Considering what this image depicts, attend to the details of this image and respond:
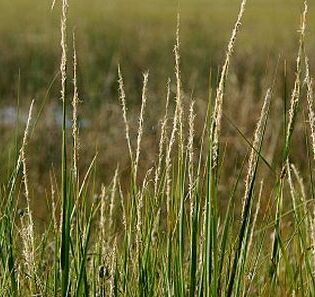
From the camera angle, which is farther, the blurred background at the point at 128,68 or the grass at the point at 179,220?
the blurred background at the point at 128,68

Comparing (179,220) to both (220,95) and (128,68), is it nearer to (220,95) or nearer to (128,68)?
(220,95)

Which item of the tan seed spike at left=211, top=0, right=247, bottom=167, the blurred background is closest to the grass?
the tan seed spike at left=211, top=0, right=247, bottom=167

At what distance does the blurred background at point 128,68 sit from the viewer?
24.1ft

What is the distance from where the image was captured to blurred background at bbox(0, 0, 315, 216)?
736cm

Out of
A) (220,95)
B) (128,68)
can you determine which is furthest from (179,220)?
(128,68)

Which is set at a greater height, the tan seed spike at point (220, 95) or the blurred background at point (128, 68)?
the tan seed spike at point (220, 95)

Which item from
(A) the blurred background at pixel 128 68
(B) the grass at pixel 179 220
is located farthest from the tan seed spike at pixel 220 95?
(A) the blurred background at pixel 128 68

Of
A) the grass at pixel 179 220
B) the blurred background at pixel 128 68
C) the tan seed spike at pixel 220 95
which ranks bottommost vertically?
the blurred background at pixel 128 68

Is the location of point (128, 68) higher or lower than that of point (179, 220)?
lower

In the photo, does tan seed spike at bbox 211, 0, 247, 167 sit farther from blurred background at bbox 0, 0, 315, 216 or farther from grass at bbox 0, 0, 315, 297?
blurred background at bbox 0, 0, 315, 216

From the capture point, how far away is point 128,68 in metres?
12.3

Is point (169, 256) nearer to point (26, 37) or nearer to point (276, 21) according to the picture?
point (26, 37)

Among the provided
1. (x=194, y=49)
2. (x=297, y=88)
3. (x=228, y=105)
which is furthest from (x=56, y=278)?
(x=194, y=49)

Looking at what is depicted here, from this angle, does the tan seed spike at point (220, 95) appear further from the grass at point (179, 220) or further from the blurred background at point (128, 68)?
the blurred background at point (128, 68)
